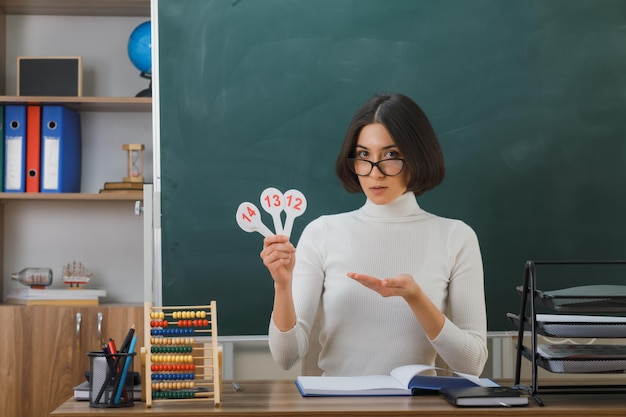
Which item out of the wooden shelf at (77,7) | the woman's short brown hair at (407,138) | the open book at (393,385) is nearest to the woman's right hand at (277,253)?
the open book at (393,385)

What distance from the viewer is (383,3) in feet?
10.1

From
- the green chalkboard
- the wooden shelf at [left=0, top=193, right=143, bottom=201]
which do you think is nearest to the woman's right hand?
the green chalkboard

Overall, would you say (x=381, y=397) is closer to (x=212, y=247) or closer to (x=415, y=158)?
(x=415, y=158)

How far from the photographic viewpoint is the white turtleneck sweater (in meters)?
2.20

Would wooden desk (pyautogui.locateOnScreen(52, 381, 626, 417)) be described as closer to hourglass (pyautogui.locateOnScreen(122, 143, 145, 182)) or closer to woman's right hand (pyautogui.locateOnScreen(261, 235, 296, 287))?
woman's right hand (pyautogui.locateOnScreen(261, 235, 296, 287))

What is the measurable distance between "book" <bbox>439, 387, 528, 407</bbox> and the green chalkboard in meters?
1.38

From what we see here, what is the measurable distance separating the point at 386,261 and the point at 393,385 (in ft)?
1.80

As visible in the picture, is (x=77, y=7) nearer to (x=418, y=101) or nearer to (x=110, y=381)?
(x=418, y=101)

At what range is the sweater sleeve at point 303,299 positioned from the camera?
6.68 feet

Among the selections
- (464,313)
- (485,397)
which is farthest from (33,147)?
(485,397)

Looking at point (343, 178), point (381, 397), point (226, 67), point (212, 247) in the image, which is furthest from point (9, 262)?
point (381, 397)

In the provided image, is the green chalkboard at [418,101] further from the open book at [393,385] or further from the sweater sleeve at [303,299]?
the open book at [393,385]

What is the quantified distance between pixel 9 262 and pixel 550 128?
2339 mm

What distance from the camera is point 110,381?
1.72m
